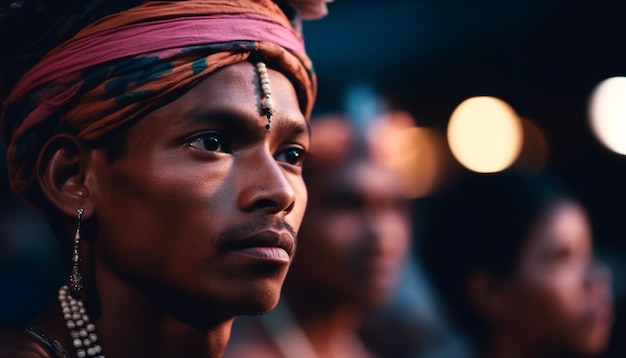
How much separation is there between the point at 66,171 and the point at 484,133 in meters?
6.82

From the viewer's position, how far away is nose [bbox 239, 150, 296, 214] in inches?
87.2

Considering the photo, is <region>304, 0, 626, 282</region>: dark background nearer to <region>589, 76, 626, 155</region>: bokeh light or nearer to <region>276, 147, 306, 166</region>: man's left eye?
<region>589, 76, 626, 155</region>: bokeh light

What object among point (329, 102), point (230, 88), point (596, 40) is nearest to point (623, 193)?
point (596, 40)

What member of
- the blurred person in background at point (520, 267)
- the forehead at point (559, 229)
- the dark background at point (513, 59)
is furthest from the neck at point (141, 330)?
the dark background at point (513, 59)

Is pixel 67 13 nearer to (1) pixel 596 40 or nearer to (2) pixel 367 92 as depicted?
(2) pixel 367 92

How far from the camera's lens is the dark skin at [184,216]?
7.23 ft

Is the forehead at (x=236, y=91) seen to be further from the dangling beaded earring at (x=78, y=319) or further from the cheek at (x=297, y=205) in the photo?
the dangling beaded earring at (x=78, y=319)

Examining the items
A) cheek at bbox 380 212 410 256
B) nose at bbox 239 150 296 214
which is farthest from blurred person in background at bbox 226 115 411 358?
nose at bbox 239 150 296 214

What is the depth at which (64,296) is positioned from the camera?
239 centimetres

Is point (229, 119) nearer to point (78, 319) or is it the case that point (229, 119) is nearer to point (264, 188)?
point (264, 188)

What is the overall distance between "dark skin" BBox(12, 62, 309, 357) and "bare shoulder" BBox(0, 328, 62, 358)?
0.32 ft

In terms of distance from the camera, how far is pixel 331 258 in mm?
3807

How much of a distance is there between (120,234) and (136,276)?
4.6 inches

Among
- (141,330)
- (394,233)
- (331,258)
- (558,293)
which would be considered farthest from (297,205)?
(558,293)
